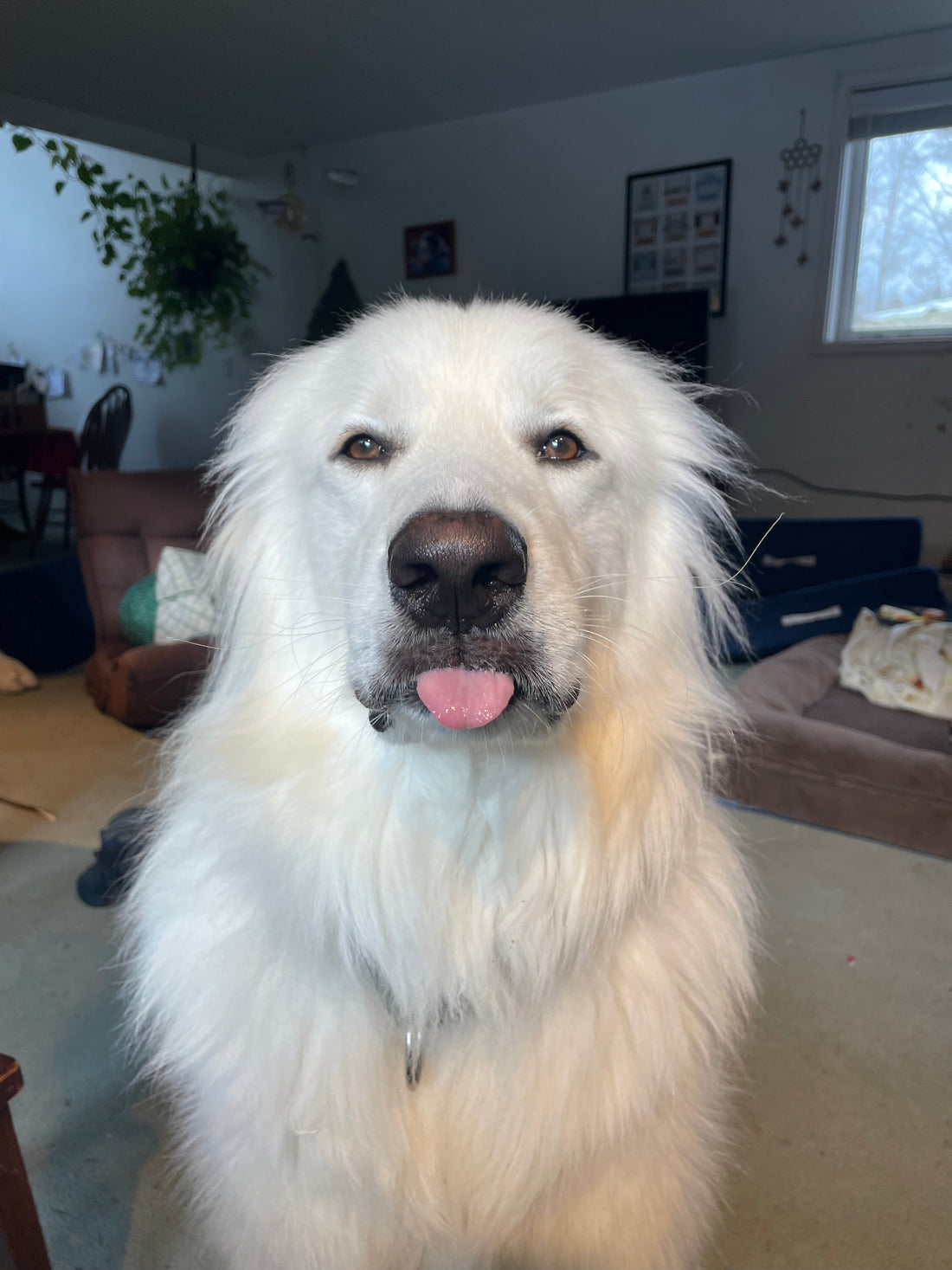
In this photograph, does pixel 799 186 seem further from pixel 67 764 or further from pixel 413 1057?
pixel 413 1057

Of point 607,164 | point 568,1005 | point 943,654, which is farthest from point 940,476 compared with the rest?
point 568,1005

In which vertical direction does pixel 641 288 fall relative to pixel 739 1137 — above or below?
above

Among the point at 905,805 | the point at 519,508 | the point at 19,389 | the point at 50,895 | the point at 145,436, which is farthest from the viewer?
the point at 145,436

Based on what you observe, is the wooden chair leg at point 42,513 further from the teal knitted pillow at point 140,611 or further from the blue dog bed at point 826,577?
the blue dog bed at point 826,577

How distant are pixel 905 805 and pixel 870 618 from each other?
964mm

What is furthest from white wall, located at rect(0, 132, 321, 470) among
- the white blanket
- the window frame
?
the white blanket

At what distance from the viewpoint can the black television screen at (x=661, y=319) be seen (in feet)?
13.3

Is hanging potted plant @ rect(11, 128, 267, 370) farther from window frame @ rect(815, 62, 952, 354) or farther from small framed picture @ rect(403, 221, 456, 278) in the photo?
window frame @ rect(815, 62, 952, 354)

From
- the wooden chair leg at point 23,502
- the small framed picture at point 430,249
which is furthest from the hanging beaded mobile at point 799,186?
the wooden chair leg at point 23,502

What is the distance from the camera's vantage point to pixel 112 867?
186cm

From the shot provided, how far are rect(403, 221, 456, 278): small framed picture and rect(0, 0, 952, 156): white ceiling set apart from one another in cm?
62

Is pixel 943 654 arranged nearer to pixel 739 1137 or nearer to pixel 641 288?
pixel 739 1137

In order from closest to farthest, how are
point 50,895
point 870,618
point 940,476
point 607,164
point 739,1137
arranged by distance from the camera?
1. point 739,1137
2. point 50,895
3. point 870,618
4. point 940,476
5. point 607,164

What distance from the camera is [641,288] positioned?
15.1 feet
